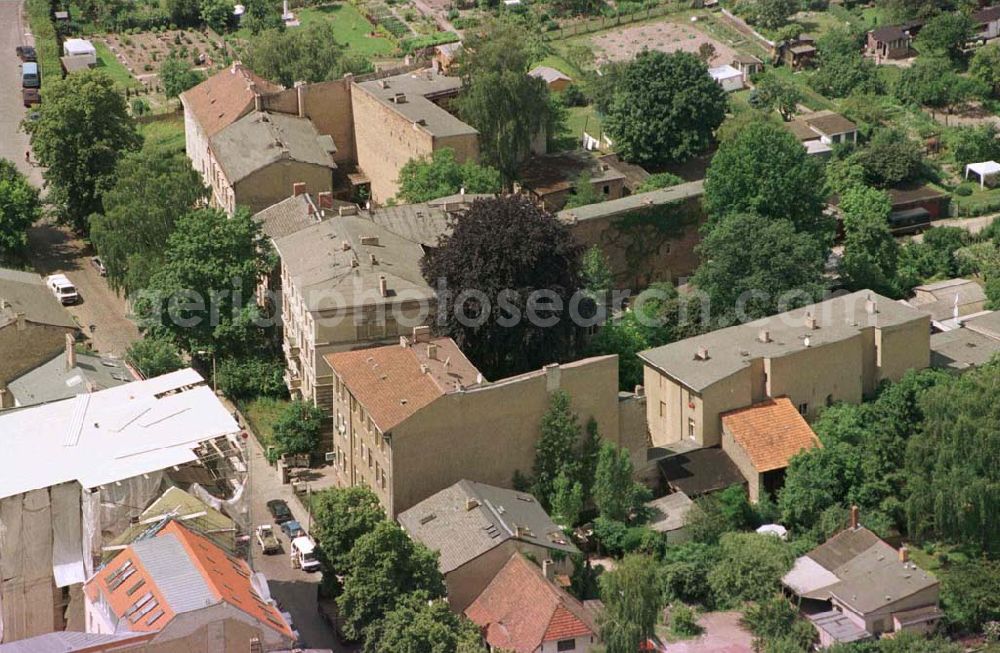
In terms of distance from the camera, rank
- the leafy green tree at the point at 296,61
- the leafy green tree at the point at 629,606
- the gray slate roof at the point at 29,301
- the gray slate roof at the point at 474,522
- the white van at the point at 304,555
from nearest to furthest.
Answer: the leafy green tree at the point at 629,606
the gray slate roof at the point at 474,522
the white van at the point at 304,555
the gray slate roof at the point at 29,301
the leafy green tree at the point at 296,61

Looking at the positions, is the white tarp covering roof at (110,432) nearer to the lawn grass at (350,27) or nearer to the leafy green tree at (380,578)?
the leafy green tree at (380,578)

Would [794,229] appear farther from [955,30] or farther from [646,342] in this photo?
[955,30]

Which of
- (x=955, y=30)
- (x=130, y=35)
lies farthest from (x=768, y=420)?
(x=130, y=35)

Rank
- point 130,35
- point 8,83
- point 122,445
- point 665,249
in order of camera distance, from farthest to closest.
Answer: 1. point 130,35
2. point 8,83
3. point 665,249
4. point 122,445

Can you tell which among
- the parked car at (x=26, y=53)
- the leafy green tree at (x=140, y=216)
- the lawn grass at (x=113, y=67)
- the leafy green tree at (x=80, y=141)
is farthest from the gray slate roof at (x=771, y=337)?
the parked car at (x=26, y=53)

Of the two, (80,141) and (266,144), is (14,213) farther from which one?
(266,144)

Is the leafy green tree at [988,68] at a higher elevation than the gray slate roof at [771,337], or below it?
below

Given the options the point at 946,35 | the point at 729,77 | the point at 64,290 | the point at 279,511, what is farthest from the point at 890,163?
the point at 279,511
